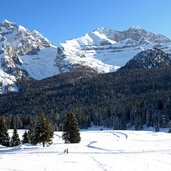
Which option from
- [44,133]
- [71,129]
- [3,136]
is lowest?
[3,136]

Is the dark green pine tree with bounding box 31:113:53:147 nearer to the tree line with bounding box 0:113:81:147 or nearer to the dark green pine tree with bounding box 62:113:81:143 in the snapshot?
the tree line with bounding box 0:113:81:147

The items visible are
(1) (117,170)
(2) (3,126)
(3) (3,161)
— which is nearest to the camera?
(1) (117,170)

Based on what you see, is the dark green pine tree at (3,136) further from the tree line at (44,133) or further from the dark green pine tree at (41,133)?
the dark green pine tree at (41,133)

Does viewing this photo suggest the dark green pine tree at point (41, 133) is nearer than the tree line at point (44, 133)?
Yes

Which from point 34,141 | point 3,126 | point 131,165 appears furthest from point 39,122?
point 131,165

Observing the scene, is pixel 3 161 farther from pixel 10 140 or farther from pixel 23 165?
pixel 10 140

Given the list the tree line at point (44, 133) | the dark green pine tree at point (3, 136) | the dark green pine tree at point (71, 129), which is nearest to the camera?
the tree line at point (44, 133)

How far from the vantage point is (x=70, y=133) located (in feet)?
344

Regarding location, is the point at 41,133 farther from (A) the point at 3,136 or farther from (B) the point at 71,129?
(A) the point at 3,136

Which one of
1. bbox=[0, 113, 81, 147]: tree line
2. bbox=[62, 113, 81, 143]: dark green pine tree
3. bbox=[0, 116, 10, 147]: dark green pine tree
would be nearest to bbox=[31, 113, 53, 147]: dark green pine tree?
bbox=[0, 113, 81, 147]: tree line

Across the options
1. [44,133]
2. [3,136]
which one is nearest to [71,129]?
[44,133]

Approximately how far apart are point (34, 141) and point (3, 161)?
143 ft

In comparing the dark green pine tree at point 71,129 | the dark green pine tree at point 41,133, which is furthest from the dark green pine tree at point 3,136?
the dark green pine tree at point 41,133

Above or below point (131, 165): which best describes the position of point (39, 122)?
above
